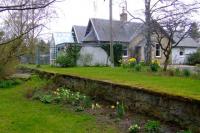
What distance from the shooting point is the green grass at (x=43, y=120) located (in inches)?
295

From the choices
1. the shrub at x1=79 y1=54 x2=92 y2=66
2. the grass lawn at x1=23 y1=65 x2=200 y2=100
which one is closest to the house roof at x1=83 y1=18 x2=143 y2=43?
the shrub at x1=79 y1=54 x2=92 y2=66

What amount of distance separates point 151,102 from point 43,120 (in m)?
2.51

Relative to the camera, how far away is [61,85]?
47.6ft

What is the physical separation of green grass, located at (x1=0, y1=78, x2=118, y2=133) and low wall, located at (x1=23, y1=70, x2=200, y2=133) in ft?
3.34

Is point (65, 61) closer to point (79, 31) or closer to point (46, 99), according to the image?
point (46, 99)

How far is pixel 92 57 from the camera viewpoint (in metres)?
31.5

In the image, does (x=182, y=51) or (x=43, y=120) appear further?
(x=182, y=51)

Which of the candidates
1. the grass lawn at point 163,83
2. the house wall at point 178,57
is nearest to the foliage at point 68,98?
the grass lawn at point 163,83

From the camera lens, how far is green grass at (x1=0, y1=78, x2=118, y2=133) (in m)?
7.50

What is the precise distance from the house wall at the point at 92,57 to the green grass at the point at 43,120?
18918 mm

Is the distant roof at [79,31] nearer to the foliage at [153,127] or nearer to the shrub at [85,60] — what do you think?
the shrub at [85,60]

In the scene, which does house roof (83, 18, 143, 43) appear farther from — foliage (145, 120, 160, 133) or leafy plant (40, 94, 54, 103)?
foliage (145, 120, 160, 133)

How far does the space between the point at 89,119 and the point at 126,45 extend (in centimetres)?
3176

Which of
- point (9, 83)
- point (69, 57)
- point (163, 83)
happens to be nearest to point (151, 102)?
point (163, 83)
